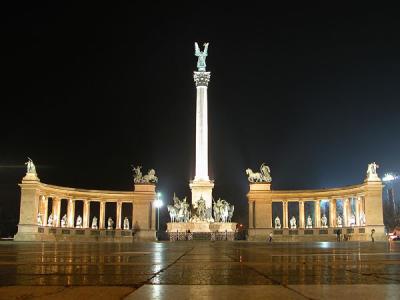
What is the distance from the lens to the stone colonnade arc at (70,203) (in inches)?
2714

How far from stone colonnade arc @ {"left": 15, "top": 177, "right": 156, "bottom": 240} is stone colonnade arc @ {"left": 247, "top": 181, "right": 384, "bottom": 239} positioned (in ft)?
57.6

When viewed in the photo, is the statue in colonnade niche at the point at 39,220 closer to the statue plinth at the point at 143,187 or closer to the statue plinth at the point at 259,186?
the statue plinth at the point at 143,187

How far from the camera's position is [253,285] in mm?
6629

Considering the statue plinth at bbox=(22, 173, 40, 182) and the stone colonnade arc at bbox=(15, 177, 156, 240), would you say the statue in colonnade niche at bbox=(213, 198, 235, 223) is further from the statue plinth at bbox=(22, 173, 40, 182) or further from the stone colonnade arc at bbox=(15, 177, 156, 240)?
the statue plinth at bbox=(22, 173, 40, 182)

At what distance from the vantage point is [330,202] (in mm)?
83125

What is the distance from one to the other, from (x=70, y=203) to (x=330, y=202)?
4334 centimetres

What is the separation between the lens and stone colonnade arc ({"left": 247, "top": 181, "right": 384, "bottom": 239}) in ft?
236

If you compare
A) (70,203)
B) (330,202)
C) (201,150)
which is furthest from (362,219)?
(70,203)

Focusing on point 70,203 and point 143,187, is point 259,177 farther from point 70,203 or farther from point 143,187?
point 70,203

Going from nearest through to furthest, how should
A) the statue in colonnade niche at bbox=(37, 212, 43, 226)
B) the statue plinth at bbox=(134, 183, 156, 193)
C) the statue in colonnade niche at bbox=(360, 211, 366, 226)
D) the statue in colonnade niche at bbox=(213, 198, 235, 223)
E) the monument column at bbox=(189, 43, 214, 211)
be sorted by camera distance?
the statue in colonnade niche at bbox=(37, 212, 43, 226), the statue in colonnade niche at bbox=(360, 211, 366, 226), the statue in colonnade niche at bbox=(213, 198, 235, 223), the monument column at bbox=(189, 43, 214, 211), the statue plinth at bbox=(134, 183, 156, 193)

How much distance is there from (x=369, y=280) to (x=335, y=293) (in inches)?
70.3

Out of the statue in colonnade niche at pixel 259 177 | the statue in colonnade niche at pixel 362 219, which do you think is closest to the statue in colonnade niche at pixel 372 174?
the statue in colonnade niche at pixel 362 219

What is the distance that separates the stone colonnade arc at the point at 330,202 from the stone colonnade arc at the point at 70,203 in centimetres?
1756

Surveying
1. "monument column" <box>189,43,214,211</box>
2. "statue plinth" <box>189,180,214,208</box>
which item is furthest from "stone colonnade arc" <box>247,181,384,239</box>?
"monument column" <box>189,43,214,211</box>
